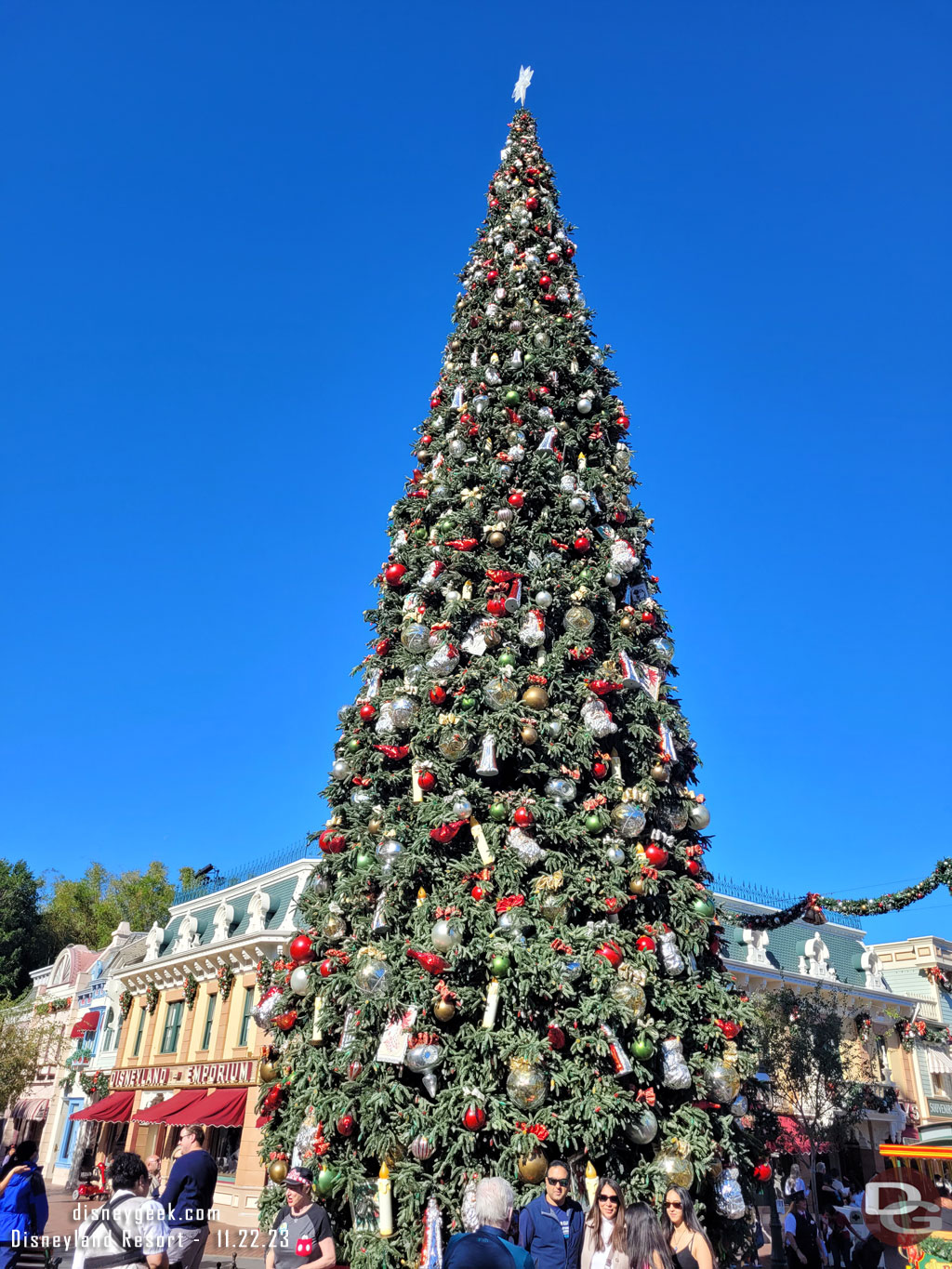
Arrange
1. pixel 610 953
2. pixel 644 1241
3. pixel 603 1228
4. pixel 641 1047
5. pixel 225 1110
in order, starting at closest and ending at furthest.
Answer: pixel 644 1241, pixel 603 1228, pixel 641 1047, pixel 610 953, pixel 225 1110

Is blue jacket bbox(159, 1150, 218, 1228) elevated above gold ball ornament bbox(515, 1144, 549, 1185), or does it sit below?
below

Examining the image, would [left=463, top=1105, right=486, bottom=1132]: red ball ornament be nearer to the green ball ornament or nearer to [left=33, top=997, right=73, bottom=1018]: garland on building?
Result: the green ball ornament

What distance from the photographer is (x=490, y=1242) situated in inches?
139

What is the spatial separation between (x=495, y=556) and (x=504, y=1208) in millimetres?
5447

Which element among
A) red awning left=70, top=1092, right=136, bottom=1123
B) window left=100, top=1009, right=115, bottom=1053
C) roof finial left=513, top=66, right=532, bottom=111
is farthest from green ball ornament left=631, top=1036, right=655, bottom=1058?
window left=100, top=1009, right=115, bottom=1053

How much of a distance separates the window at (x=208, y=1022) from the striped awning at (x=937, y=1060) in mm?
23948

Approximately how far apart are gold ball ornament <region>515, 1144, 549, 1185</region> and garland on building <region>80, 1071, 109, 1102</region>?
30295 millimetres

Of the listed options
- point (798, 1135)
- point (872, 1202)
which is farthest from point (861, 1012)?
point (872, 1202)

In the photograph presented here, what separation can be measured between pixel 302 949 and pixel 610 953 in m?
2.89

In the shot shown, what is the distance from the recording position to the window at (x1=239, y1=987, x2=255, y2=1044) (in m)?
23.6

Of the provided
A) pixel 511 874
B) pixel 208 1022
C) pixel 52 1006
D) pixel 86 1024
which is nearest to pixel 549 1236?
pixel 511 874

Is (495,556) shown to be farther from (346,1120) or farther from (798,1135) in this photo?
(798,1135)

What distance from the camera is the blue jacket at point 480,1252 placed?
3.43 m

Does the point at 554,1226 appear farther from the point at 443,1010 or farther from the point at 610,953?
the point at 610,953
